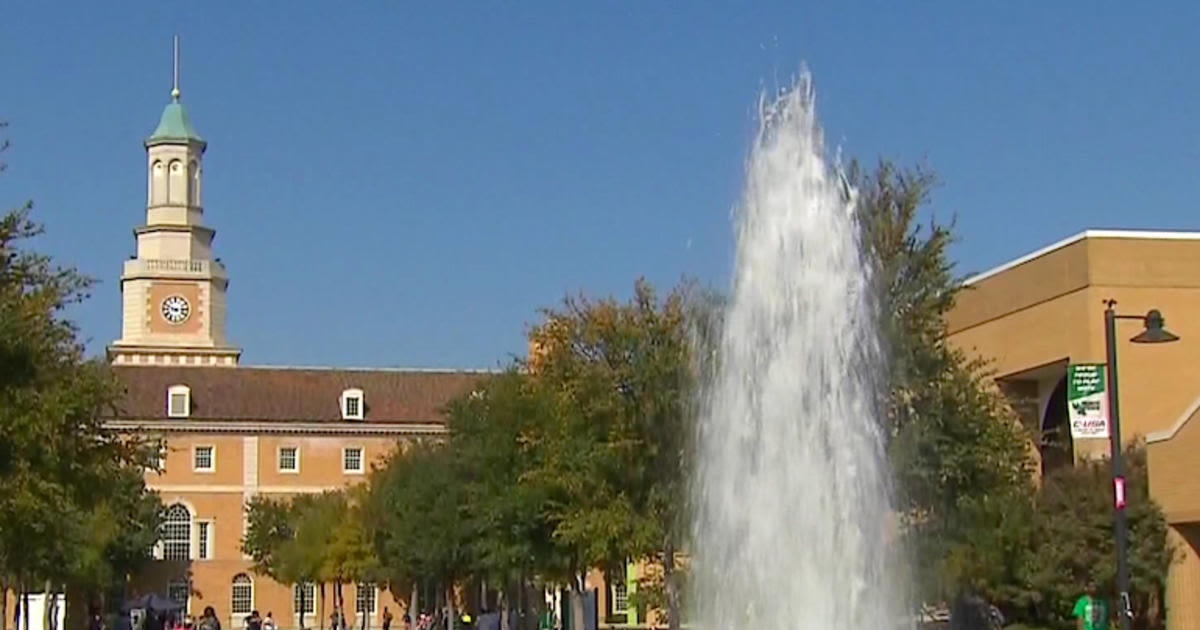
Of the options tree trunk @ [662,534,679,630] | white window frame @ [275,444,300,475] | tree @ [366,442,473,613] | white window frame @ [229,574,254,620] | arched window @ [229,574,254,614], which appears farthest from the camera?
white window frame @ [275,444,300,475]

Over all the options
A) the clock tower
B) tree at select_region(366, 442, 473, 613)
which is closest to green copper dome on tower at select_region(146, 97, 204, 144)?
the clock tower

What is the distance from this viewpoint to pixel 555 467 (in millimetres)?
39812

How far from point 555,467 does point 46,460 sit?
1198 centimetres

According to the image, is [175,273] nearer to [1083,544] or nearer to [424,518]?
[424,518]

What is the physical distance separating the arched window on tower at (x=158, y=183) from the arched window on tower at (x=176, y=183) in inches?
10.1

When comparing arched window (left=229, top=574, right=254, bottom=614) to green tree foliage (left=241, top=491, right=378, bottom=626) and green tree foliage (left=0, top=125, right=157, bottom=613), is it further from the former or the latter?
green tree foliage (left=0, top=125, right=157, bottom=613)

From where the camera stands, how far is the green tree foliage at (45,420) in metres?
25.8

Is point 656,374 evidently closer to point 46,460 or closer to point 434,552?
point 46,460

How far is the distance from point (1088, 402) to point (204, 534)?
257ft

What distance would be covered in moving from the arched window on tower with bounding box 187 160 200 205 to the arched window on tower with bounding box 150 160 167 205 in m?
1.47

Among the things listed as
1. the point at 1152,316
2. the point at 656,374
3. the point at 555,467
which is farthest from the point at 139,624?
the point at 1152,316

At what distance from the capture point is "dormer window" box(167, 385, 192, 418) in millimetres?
101312

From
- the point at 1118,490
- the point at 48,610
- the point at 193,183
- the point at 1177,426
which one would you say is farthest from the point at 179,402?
the point at 1118,490

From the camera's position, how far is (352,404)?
4082 inches
